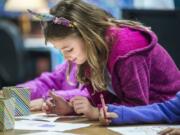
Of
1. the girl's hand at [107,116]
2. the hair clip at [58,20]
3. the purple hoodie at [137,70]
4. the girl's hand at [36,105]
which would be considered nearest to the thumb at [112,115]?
the girl's hand at [107,116]

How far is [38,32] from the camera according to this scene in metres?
7.46

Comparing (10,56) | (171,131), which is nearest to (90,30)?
Answer: (171,131)

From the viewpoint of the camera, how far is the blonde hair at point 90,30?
2.00m

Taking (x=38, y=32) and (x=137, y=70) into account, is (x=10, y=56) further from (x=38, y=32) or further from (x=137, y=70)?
(x=137, y=70)

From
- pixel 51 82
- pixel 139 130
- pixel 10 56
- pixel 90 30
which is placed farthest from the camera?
pixel 10 56

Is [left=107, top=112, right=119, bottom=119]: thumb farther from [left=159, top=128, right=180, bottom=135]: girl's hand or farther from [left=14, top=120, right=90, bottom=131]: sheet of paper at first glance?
[left=159, top=128, right=180, bottom=135]: girl's hand

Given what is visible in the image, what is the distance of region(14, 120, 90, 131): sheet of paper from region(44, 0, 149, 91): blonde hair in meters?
0.26

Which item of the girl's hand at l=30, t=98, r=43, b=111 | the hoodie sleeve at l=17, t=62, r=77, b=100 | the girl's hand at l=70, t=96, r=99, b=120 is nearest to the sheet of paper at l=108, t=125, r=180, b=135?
the girl's hand at l=70, t=96, r=99, b=120

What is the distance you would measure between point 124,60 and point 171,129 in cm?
43

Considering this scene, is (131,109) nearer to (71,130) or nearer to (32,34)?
(71,130)

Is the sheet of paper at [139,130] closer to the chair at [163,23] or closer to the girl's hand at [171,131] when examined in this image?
the girl's hand at [171,131]

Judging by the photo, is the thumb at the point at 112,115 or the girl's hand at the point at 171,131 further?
the thumb at the point at 112,115

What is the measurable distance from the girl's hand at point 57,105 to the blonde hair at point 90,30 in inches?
5.0

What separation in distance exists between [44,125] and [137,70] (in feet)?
1.27
